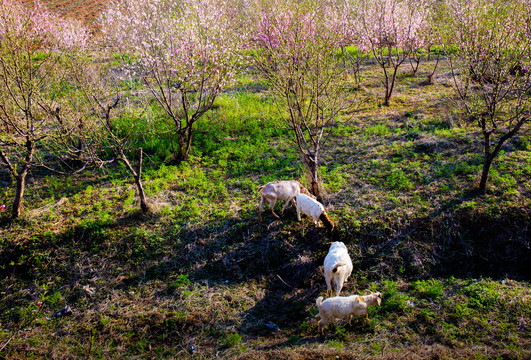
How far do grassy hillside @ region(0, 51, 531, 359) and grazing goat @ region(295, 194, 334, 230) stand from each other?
43 centimetres

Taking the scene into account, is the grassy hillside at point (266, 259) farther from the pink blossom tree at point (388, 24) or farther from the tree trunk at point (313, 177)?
the pink blossom tree at point (388, 24)

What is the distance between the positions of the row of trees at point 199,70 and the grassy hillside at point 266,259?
1011 millimetres

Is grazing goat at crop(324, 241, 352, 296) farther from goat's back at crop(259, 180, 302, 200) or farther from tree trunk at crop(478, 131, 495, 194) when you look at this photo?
tree trunk at crop(478, 131, 495, 194)

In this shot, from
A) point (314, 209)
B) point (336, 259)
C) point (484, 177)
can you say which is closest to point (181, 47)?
point (314, 209)

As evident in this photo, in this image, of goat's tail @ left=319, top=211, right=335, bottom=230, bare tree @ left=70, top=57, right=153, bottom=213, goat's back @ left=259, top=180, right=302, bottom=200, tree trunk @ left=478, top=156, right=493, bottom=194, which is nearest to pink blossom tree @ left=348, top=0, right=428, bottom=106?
tree trunk @ left=478, top=156, right=493, bottom=194

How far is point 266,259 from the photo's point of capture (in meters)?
7.75

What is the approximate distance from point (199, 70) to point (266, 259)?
8.17 metres

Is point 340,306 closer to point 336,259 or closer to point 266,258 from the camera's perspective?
point 336,259

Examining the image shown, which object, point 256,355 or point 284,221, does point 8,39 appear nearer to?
point 284,221

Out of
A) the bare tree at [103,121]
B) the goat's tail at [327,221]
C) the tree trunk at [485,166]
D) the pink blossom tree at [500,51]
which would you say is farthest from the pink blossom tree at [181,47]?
the tree trunk at [485,166]

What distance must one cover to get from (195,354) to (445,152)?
1024 cm

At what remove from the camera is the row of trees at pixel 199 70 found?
811cm

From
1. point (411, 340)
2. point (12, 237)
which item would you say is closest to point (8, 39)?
point (12, 237)

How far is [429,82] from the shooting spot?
19.4m
